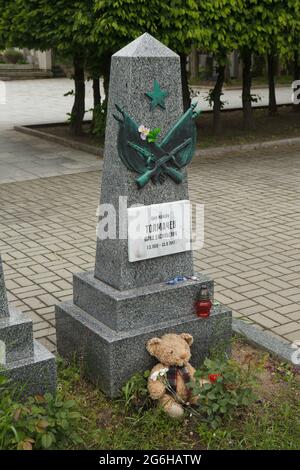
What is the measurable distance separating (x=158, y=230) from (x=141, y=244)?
155mm

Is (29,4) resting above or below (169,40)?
above

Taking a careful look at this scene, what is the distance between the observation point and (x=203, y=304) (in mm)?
4500

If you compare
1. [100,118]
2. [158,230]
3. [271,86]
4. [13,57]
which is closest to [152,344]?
[158,230]

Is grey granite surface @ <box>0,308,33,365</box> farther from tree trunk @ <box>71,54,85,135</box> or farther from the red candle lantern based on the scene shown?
tree trunk @ <box>71,54,85,135</box>

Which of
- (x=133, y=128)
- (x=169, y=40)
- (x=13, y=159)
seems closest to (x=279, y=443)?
(x=133, y=128)

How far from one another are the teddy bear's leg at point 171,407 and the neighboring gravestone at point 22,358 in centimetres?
66

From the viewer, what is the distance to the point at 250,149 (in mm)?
13586

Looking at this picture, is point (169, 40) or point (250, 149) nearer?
point (169, 40)

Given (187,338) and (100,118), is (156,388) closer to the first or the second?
(187,338)

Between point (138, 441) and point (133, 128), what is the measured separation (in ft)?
6.23

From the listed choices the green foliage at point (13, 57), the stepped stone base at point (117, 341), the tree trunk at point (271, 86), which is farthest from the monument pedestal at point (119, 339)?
the green foliage at point (13, 57)

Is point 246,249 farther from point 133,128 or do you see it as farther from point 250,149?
point 250,149
